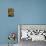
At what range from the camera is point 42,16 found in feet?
10.8

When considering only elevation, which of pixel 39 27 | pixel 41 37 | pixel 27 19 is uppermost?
pixel 27 19

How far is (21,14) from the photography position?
10.8ft

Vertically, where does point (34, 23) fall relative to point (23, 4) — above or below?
below

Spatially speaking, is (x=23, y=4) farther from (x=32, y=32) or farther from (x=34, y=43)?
(x=34, y=43)

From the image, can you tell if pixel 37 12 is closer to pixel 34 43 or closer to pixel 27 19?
pixel 27 19

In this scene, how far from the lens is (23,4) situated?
3.30m

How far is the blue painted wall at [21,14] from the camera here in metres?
3.28

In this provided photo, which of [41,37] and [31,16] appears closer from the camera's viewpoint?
[41,37]

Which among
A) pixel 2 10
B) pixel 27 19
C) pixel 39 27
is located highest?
pixel 2 10

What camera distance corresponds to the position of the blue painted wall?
3279mm

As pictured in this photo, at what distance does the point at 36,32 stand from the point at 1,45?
0.93 meters

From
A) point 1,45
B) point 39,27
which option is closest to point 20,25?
point 39,27

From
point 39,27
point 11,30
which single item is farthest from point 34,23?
point 11,30

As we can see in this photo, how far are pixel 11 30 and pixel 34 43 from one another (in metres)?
0.68
